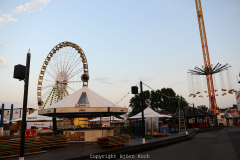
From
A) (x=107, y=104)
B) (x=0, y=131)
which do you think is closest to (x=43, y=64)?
(x=0, y=131)

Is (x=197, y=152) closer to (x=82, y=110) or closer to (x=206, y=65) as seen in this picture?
(x=82, y=110)

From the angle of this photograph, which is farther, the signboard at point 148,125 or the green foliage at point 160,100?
the green foliage at point 160,100

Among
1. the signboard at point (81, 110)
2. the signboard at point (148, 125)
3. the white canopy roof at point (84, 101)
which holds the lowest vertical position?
the signboard at point (148, 125)

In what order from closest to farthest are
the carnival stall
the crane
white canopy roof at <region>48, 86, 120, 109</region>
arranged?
the carnival stall → white canopy roof at <region>48, 86, 120, 109</region> → the crane

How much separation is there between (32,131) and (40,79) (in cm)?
1193

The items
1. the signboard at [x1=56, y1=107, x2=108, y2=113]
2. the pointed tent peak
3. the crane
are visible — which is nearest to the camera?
the signboard at [x1=56, y1=107, x2=108, y2=113]

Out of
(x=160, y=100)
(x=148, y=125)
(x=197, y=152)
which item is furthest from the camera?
(x=160, y=100)

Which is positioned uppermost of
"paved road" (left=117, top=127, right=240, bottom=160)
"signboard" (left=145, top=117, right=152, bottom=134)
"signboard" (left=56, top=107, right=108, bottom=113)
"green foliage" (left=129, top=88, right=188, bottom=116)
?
"green foliage" (left=129, top=88, right=188, bottom=116)

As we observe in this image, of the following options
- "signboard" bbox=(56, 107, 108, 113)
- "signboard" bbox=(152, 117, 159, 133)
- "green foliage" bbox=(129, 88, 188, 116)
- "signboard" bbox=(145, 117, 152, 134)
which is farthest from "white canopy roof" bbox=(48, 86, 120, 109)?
"green foliage" bbox=(129, 88, 188, 116)

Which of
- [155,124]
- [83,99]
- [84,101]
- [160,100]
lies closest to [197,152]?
[84,101]

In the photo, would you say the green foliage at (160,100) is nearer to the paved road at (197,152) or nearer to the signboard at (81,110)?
the paved road at (197,152)

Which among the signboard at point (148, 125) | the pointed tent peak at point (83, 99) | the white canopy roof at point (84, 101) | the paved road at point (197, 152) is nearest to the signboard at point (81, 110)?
the white canopy roof at point (84, 101)

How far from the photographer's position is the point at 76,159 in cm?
812

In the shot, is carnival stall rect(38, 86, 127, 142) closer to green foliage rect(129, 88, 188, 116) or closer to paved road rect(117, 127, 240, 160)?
paved road rect(117, 127, 240, 160)
